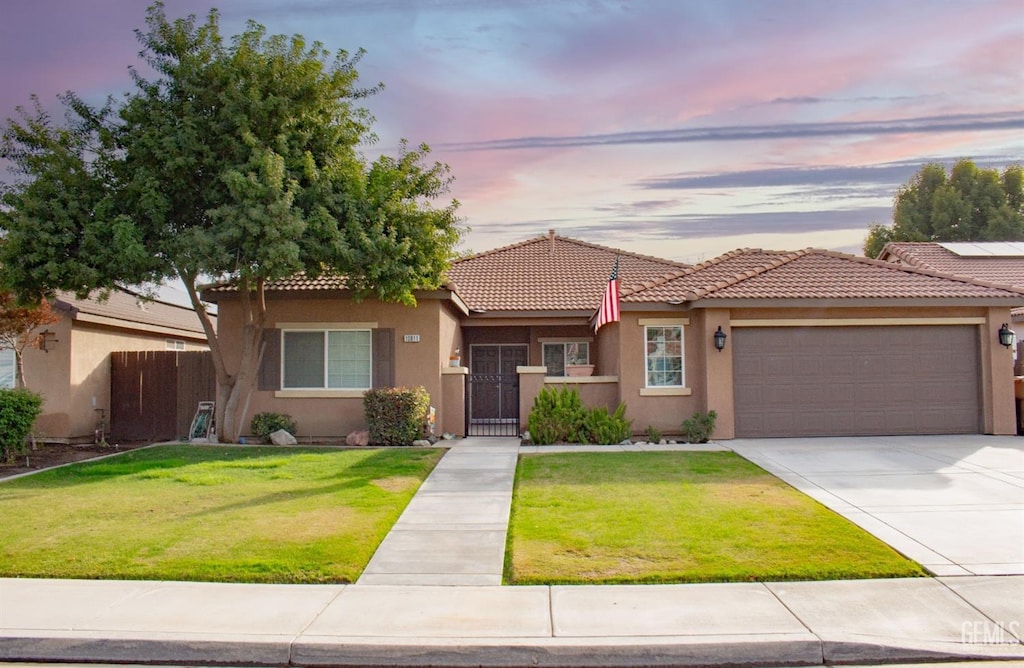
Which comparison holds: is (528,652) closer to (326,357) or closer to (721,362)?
(721,362)

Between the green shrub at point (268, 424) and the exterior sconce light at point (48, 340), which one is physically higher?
the exterior sconce light at point (48, 340)

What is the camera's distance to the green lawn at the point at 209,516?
23.7 ft

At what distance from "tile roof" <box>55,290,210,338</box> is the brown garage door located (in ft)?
40.7

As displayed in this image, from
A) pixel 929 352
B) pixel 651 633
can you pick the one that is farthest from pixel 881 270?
pixel 651 633

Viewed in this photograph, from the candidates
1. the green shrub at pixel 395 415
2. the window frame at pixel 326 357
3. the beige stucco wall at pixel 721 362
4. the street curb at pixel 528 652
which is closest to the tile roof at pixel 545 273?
the window frame at pixel 326 357

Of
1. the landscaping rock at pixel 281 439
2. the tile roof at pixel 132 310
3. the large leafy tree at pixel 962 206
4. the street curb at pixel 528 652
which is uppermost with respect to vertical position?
the large leafy tree at pixel 962 206

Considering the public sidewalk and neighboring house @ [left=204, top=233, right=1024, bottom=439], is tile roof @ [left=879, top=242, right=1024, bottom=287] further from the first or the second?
the public sidewalk

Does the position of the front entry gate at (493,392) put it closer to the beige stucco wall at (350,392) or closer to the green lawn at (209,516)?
the beige stucco wall at (350,392)

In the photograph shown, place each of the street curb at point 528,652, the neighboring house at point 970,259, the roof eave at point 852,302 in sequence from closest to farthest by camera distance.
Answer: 1. the street curb at point 528,652
2. the roof eave at point 852,302
3. the neighboring house at point 970,259

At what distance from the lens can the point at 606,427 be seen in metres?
15.3

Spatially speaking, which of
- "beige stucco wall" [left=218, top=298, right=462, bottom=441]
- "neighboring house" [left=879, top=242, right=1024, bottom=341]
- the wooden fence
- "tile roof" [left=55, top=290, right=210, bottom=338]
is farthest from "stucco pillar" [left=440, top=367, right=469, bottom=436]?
"neighboring house" [left=879, top=242, right=1024, bottom=341]

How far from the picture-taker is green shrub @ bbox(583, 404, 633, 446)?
1524 centimetres

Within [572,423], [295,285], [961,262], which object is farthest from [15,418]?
[961,262]

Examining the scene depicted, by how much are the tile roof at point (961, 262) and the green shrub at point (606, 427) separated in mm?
13619
